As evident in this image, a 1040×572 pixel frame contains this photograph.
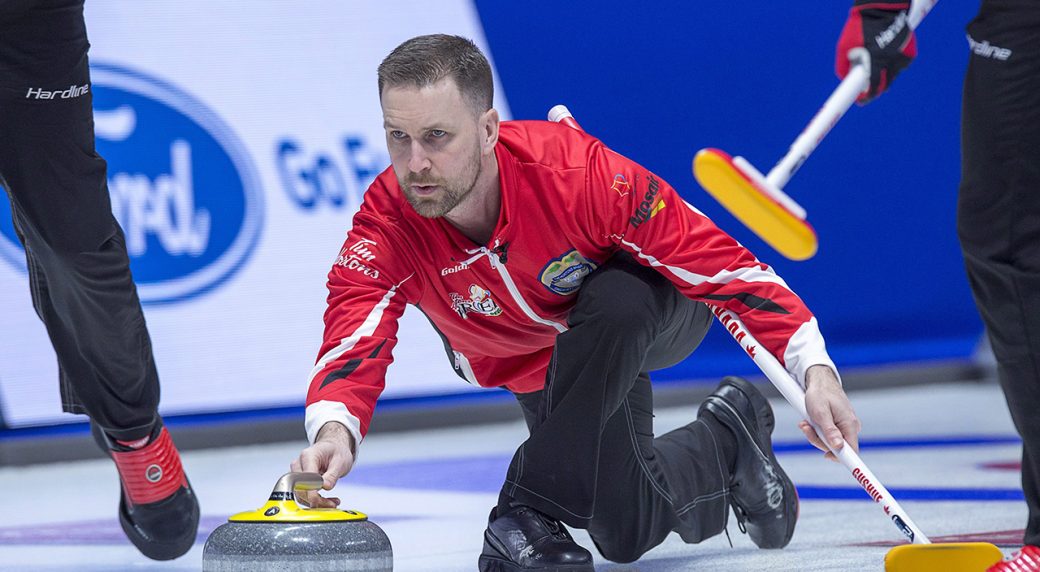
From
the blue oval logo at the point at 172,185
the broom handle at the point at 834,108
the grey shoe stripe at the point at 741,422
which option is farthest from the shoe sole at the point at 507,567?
Answer: the blue oval logo at the point at 172,185

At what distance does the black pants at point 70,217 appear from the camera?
2266 millimetres

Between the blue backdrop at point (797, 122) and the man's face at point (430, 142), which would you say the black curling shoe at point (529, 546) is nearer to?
the man's face at point (430, 142)

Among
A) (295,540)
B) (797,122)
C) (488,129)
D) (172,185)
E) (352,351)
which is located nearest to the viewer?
(295,540)

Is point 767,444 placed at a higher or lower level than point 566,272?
lower

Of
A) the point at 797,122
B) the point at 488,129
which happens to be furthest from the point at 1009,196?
the point at 797,122

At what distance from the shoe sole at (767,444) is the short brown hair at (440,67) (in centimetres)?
78

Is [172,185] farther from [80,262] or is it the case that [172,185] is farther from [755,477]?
[755,477]

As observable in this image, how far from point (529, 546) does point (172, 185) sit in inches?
110

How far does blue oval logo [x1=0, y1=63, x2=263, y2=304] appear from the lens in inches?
172

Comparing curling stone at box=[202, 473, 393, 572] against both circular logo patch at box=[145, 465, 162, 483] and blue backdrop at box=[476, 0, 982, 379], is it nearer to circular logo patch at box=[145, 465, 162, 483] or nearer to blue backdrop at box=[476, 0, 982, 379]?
circular logo patch at box=[145, 465, 162, 483]

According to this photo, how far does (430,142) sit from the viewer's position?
200 centimetres

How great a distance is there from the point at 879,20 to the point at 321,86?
316cm

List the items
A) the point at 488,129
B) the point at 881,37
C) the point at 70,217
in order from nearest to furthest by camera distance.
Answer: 1. the point at 881,37
2. the point at 488,129
3. the point at 70,217

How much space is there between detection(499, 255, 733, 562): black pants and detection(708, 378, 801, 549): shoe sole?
11 centimetres
